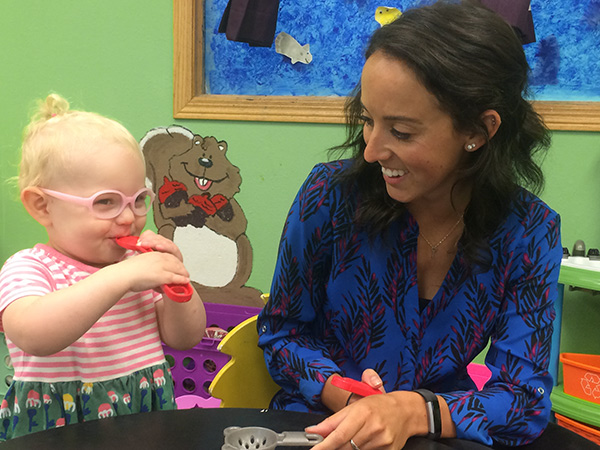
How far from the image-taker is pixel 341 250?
4.10ft

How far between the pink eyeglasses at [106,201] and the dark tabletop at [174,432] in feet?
1.08

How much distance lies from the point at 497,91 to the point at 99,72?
5.35ft

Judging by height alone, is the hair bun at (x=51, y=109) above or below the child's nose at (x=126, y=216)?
above

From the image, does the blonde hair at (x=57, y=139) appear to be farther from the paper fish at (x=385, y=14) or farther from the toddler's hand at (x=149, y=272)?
the paper fish at (x=385, y=14)

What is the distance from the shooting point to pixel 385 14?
2021 mm

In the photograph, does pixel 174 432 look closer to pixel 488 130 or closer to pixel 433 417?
pixel 433 417

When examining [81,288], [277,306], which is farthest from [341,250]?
[81,288]

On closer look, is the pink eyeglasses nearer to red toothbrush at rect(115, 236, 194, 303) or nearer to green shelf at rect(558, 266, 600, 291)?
red toothbrush at rect(115, 236, 194, 303)

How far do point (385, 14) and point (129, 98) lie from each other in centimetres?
94

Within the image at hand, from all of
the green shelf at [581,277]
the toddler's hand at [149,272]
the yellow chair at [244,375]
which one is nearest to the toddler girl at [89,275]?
the toddler's hand at [149,272]

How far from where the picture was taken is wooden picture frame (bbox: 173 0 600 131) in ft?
6.82

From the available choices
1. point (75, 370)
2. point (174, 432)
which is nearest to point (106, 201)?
point (75, 370)

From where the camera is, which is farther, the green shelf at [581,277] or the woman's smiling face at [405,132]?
the green shelf at [581,277]

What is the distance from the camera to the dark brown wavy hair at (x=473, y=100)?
1.07m
